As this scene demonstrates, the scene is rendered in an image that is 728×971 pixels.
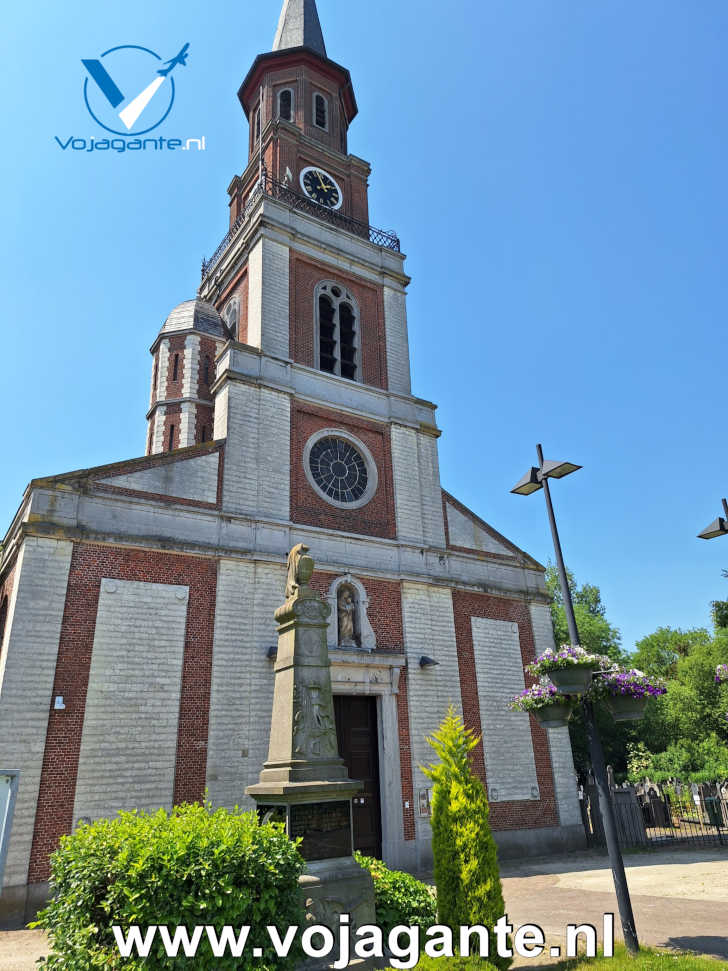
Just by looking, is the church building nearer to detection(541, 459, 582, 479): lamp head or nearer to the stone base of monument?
the stone base of monument

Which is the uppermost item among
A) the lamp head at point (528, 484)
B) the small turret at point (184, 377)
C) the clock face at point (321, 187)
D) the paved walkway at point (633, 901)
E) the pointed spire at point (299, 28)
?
the pointed spire at point (299, 28)

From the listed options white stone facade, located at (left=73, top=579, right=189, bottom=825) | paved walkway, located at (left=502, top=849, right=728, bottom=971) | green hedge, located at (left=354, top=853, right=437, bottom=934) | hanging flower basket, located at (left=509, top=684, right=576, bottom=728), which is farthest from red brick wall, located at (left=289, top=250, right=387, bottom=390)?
green hedge, located at (left=354, top=853, right=437, bottom=934)

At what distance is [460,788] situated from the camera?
24.3 ft

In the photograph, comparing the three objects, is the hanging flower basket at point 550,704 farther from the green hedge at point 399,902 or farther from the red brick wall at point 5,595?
the red brick wall at point 5,595

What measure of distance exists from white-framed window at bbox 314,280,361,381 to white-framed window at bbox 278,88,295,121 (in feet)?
34.6

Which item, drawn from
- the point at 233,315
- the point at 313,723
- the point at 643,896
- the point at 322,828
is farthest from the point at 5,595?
the point at 643,896

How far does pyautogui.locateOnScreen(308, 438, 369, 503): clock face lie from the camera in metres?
17.8

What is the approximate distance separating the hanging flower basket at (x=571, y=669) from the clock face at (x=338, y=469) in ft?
33.1

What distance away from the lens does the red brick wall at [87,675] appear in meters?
11.5

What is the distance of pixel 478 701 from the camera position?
56.7 ft

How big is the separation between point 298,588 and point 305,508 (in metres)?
7.93

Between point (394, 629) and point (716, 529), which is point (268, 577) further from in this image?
point (716, 529)

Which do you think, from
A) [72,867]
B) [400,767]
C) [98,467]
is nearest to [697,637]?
[400,767]

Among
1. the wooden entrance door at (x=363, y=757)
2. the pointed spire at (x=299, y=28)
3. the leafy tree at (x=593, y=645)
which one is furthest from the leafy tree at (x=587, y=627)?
the pointed spire at (x=299, y=28)
